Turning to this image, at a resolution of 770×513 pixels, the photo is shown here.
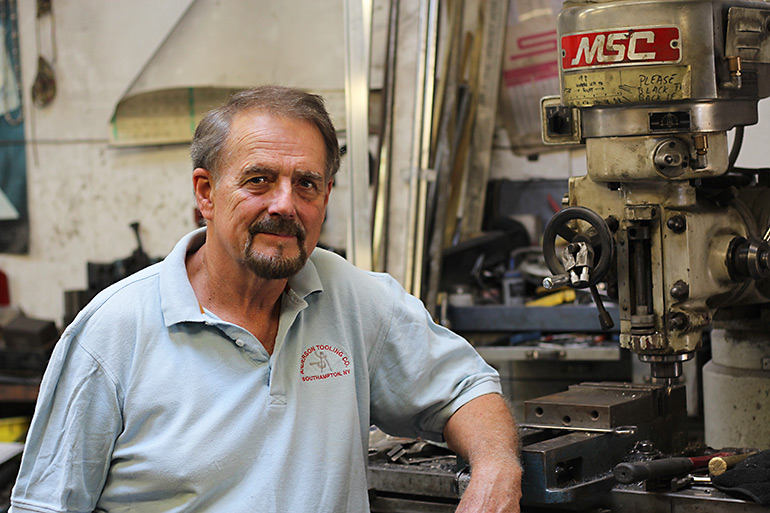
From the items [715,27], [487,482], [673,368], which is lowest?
[487,482]

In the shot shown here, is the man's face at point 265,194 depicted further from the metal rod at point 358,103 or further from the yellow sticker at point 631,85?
the metal rod at point 358,103

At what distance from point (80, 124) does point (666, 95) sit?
10.4ft

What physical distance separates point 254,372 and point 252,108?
0.41 m

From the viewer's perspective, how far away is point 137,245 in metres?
4.13

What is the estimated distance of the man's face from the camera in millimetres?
1477

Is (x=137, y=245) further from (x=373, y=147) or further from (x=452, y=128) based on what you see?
(x=452, y=128)

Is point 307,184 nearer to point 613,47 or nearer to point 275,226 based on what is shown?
point 275,226

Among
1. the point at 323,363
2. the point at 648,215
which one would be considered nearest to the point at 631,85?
the point at 648,215

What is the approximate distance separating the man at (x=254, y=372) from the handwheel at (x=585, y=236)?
0.72 ft

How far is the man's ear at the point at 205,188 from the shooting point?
1.54 metres

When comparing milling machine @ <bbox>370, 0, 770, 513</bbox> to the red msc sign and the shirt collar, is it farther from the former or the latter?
the shirt collar

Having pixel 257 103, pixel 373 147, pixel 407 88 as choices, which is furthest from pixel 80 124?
pixel 257 103

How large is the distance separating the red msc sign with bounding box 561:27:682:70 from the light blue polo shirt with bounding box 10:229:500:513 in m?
0.55

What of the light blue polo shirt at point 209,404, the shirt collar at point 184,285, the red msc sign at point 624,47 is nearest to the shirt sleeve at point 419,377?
the light blue polo shirt at point 209,404
